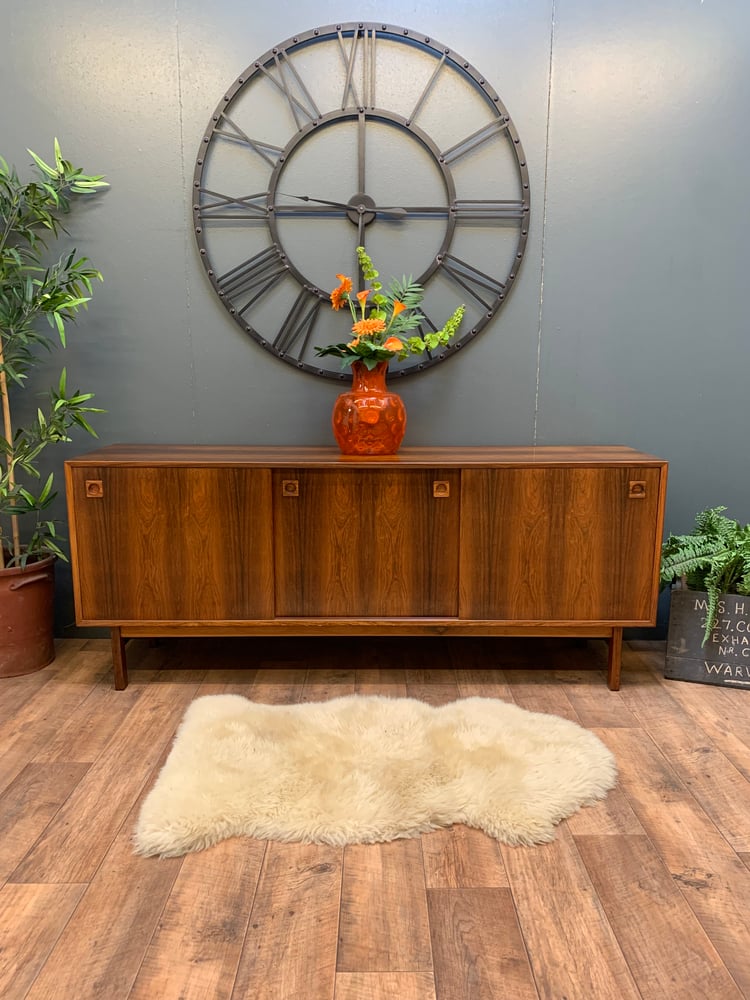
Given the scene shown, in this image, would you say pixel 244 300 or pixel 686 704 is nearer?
pixel 686 704

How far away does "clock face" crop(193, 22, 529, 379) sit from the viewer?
2.31 meters

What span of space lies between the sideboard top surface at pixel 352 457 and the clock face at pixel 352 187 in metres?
0.36

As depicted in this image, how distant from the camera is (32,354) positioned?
2.44 meters

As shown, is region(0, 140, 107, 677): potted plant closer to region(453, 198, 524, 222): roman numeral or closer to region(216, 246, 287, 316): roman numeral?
region(216, 246, 287, 316): roman numeral

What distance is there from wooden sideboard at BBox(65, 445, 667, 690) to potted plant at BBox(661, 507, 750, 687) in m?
0.17

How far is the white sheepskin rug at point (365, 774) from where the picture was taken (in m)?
1.50

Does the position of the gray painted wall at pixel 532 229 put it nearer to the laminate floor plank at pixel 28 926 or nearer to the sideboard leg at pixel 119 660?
the sideboard leg at pixel 119 660

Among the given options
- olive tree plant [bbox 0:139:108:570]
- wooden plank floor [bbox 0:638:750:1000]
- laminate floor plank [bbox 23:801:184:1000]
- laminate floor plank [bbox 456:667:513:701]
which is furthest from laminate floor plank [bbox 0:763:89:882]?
laminate floor plank [bbox 456:667:513:701]

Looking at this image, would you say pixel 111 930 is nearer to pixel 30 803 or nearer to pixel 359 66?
pixel 30 803

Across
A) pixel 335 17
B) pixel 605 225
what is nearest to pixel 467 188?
pixel 605 225

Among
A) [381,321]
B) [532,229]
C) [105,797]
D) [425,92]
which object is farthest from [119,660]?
[425,92]

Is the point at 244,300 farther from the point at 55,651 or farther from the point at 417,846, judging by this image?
the point at 417,846

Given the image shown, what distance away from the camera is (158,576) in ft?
6.96

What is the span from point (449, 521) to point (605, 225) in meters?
1.18
